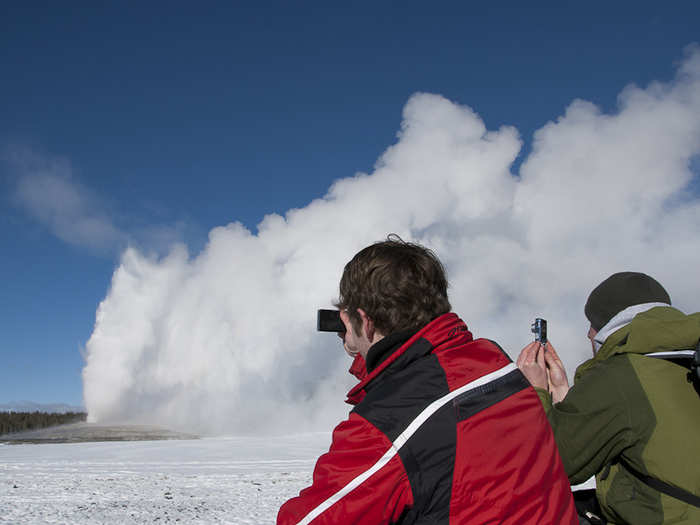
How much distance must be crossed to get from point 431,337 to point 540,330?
55.5 inches

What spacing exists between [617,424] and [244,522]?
674 centimetres

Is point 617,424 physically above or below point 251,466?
above

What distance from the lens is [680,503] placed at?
2.31 metres

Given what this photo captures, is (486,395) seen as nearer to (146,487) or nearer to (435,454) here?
(435,454)

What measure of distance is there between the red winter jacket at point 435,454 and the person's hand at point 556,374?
4.04ft

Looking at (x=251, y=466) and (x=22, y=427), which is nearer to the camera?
(x=251, y=466)

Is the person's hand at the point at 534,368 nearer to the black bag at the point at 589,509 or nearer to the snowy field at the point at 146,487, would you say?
the black bag at the point at 589,509

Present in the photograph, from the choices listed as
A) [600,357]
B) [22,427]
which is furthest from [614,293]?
[22,427]

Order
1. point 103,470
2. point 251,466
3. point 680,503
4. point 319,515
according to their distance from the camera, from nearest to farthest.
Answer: point 319,515 → point 680,503 → point 103,470 → point 251,466

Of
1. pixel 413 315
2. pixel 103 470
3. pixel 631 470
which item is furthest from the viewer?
pixel 103 470

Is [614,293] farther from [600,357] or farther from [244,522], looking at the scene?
[244,522]

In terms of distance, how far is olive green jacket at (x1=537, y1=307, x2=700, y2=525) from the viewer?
7.65ft

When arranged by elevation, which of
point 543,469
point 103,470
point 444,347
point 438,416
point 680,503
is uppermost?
point 444,347

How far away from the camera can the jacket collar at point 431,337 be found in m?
1.88
